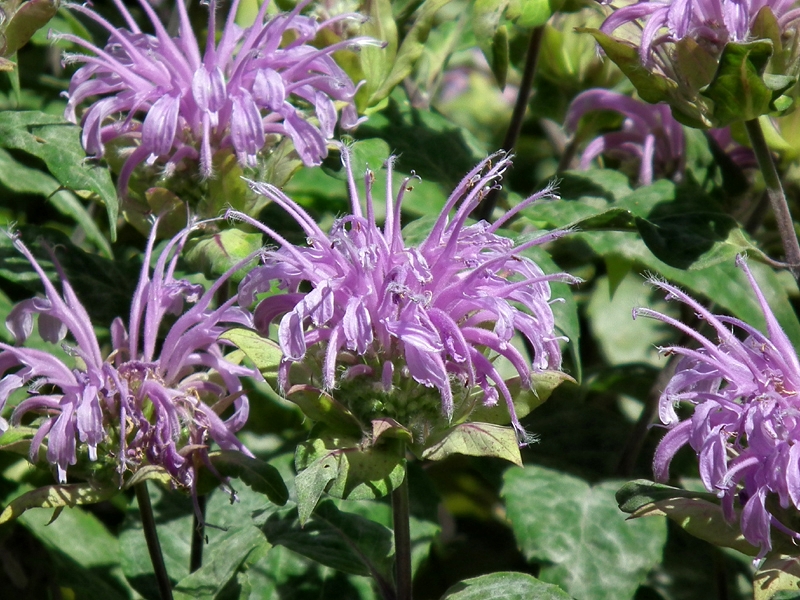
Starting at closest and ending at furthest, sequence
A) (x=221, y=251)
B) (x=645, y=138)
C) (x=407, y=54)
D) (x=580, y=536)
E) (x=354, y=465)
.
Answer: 1. (x=354, y=465)
2. (x=221, y=251)
3. (x=580, y=536)
4. (x=407, y=54)
5. (x=645, y=138)

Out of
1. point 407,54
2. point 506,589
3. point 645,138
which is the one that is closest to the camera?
point 506,589

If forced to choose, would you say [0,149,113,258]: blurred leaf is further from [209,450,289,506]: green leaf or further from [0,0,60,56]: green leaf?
[209,450,289,506]: green leaf

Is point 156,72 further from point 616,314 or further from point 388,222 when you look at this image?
point 616,314

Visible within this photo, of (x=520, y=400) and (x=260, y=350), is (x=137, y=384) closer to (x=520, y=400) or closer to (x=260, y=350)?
(x=260, y=350)

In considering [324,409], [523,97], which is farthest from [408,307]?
[523,97]

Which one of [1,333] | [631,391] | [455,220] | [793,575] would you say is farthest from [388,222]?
[631,391]

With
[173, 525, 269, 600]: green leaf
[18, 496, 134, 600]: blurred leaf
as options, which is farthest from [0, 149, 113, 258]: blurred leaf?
[173, 525, 269, 600]: green leaf
